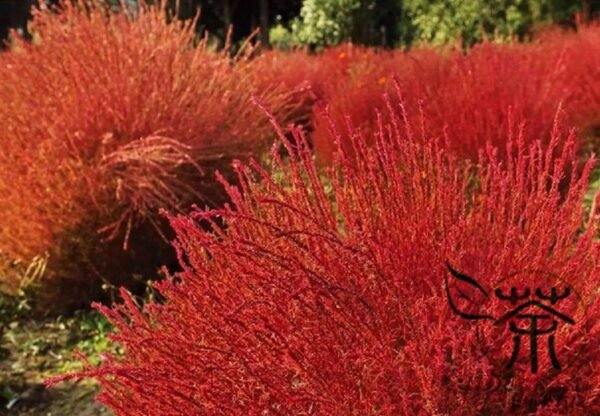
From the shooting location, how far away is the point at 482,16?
16359mm

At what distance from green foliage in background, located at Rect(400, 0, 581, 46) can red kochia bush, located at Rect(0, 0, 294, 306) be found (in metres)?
10.2

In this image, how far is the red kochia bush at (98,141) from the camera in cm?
509

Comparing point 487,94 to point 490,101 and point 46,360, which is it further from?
point 46,360

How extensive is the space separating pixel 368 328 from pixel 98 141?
3384 mm

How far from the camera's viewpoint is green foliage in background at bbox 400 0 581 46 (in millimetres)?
15578

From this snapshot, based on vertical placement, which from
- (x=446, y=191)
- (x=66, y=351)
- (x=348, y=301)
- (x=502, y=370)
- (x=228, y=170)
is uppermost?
(x=446, y=191)

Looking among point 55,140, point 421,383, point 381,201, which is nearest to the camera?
→ point 421,383

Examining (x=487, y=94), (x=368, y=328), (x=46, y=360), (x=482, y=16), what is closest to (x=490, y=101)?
(x=487, y=94)

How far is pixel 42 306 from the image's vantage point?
18.3ft

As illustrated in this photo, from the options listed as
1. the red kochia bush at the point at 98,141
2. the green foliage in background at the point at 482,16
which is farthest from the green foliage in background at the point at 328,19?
the red kochia bush at the point at 98,141

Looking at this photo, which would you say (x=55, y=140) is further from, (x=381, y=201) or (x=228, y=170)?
(x=381, y=201)

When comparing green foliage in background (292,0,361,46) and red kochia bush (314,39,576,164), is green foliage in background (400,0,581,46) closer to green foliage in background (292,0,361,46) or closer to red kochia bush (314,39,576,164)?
green foliage in background (292,0,361,46)

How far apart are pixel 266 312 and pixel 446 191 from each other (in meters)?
0.60

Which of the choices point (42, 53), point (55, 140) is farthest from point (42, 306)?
point (42, 53)
